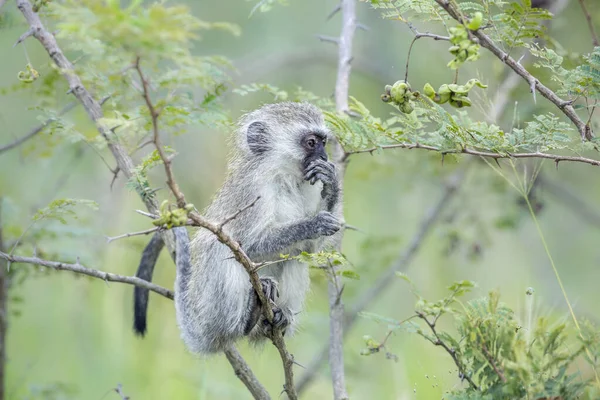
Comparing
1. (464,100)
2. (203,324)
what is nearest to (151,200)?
(203,324)

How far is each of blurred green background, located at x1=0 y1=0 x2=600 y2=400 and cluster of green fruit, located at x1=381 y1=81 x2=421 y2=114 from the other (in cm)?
222

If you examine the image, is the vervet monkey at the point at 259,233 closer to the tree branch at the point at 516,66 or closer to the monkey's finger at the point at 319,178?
the monkey's finger at the point at 319,178

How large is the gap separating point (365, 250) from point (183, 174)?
290 cm

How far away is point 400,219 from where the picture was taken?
32.2 feet

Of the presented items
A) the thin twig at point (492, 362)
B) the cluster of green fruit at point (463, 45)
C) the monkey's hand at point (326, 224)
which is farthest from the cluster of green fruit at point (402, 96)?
the monkey's hand at point (326, 224)

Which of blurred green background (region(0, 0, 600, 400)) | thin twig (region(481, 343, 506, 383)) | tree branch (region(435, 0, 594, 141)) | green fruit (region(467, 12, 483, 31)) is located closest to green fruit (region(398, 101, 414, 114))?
tree branch (region(435, 0, 594, 141))

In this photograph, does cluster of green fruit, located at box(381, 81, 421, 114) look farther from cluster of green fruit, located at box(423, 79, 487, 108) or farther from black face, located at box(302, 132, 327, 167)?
black face, located at box(302, 132, 327, 167)

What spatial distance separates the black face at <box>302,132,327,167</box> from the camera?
193 inches

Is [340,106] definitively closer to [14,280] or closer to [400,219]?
[14,280]

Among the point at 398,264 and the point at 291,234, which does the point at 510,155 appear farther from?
the point at 398,264

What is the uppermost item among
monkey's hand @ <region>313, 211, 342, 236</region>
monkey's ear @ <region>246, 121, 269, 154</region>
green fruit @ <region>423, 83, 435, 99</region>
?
monkey's ear @ <region>246, 121, 269, 154</region>

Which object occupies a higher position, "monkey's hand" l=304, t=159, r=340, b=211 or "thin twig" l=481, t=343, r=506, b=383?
"monkey's hand" l=304, t=159, r=340, b=211

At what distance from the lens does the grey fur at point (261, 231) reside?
4.61 meters

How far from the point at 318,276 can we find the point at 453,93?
9.82ft
